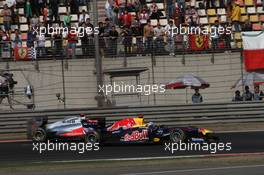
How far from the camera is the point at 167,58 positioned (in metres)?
28.6

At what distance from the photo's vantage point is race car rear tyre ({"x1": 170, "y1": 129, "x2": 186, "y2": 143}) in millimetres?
18234

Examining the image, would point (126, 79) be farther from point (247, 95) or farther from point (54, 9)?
point (247, 95)

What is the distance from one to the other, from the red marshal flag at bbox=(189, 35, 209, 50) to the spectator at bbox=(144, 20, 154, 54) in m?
1.54

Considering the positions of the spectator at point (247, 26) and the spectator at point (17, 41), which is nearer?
the spectator at point (17, 41)

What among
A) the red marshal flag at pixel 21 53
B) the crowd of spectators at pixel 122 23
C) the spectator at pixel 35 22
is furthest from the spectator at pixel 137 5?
the red marshal flag at pixel 21 53

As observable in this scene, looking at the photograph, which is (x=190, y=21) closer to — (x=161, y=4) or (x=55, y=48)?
(x=161, y=4)

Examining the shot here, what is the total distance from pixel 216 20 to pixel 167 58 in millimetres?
2855

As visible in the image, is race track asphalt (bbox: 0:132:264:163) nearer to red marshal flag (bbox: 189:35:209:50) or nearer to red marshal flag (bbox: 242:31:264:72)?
red marshal flag (bbox: 242:31:264:72)

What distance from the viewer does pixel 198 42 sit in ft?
93.0

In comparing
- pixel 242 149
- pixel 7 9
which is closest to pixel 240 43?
pixel 7 9

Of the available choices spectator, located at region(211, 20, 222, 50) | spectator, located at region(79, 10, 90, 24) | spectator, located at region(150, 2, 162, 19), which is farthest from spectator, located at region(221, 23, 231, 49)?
spectator, located at region(79, 10, 90, 24)

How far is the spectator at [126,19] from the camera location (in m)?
29.8

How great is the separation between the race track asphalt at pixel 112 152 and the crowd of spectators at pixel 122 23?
8893mm

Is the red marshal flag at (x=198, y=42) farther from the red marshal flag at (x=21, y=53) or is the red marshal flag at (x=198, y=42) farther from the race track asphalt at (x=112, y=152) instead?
the race track asphalt at (x=112, y=152)
